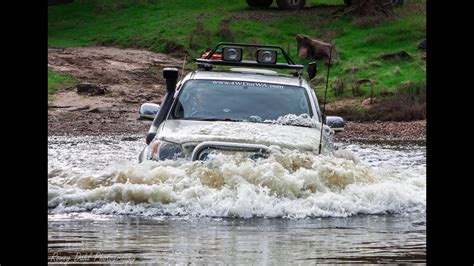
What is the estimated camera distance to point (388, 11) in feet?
103

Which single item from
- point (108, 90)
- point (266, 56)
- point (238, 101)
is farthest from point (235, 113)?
point (108, 90)

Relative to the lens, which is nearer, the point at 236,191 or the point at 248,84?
the point at 236,191

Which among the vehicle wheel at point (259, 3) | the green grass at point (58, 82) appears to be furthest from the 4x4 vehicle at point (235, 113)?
the vehicle wheel at point (259, 3)

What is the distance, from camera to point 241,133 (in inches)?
401

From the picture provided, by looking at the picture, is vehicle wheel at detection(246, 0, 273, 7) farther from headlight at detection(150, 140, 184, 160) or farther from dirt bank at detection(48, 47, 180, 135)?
headlight at detection(150, 140, 184, 160)

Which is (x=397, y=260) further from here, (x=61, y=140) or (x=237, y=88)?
(x=61, y=140)

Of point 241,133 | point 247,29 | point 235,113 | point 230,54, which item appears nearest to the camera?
point 241,133

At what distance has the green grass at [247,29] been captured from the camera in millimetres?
25748

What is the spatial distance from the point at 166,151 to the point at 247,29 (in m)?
20.9

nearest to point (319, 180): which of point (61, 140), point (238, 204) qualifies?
point (238, 204)

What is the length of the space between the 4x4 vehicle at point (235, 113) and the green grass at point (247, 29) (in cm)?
1187

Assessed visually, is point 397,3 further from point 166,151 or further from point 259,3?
point 166,151

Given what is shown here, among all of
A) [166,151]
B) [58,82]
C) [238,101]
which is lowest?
[58,82]
